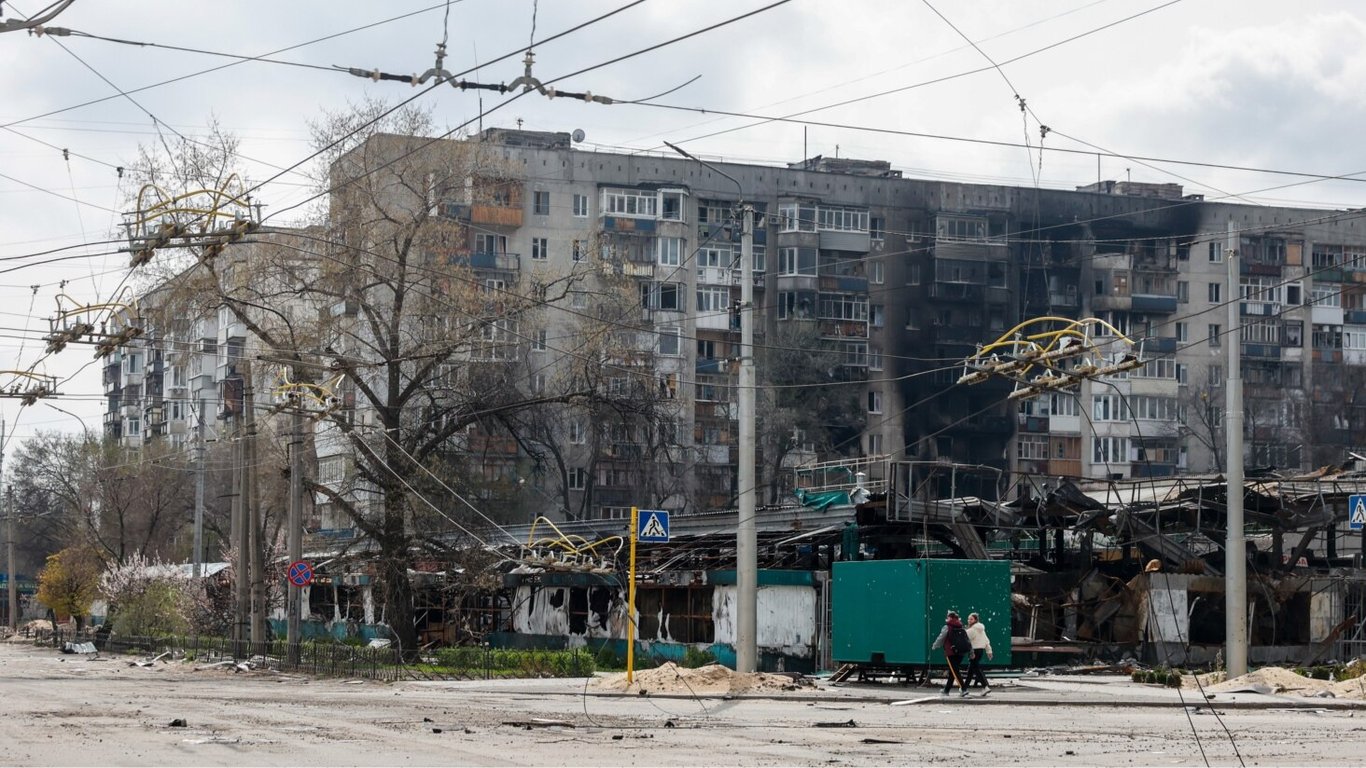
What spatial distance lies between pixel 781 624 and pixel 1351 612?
48.8ft

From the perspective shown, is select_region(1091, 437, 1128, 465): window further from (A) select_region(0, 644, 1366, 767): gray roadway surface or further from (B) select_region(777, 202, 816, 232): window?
(A) select_region(0, 644, 1366, 767): gray roadway surface

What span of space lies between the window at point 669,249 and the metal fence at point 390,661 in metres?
43.4

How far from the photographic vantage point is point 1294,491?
119 feet

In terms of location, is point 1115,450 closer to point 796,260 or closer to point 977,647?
point 796,260

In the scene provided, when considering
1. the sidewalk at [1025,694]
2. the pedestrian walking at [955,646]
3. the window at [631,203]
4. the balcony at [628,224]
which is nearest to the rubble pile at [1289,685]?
the sidewalk at [1025,694]

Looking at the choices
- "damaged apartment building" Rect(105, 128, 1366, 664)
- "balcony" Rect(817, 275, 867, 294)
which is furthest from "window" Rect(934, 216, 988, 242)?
"balcony" Rect(817, 275, 867, 294)

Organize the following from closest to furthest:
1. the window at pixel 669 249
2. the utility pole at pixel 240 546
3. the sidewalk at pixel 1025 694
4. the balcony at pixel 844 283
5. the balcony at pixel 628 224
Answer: the sidewalk at pixel 1025 694 → the utility pole at pixel 240 546 → the balcony at pixel 628 224 → the window at pixel 669 249 → the balcony at pixel 844 283

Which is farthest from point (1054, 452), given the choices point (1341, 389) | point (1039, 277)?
point (1341, 389)

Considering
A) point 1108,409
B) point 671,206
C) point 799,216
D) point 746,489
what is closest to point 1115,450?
point 1108,409

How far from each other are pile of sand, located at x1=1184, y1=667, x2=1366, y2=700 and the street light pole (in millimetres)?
7524

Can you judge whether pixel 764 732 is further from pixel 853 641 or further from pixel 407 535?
pixel 407 535

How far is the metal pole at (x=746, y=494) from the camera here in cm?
2700

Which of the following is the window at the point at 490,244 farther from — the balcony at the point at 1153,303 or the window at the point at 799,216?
the balcony at the point at 1153,303

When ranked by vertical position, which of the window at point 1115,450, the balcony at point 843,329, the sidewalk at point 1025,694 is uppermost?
the balcony at point 843,329
